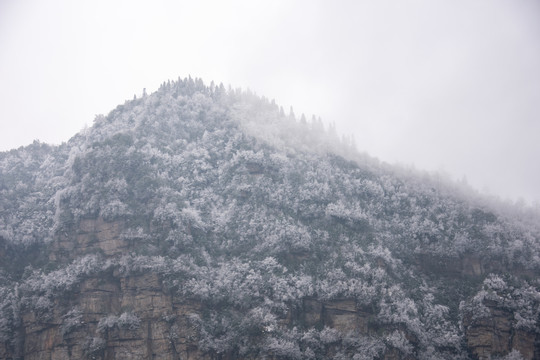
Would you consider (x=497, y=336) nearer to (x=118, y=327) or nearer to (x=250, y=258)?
(x=250, y=258)

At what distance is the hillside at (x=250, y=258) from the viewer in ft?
427

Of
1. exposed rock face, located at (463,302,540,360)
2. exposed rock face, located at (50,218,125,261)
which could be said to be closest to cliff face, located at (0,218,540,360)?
exposed rock face, located at (463,302,540,360)

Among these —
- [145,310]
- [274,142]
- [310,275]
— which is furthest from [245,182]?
[145,310]

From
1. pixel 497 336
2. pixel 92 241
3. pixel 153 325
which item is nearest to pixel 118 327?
pixel 153 325

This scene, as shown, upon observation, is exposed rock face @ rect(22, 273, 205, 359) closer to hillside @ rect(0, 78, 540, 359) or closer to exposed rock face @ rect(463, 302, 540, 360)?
hillside @ rect(0, 78, 540, 359)

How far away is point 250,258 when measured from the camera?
145000 mm

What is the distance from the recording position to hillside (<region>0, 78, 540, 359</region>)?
130 meters

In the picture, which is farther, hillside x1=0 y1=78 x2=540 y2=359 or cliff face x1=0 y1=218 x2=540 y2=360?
hillside x1=0 y1=78 x2=540 y2=359

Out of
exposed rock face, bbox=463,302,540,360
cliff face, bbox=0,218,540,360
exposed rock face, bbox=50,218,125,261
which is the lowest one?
exposed rock face, bbox=463,302,540,360

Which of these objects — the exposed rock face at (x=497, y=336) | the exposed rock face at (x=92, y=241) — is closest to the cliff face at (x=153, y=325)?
the exposed rock face at (x=497, y=336)

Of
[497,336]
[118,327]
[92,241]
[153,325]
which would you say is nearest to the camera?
[118,327]

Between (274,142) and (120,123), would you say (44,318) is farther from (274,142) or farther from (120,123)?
(274,142)

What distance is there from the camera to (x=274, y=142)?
18488 centimetres

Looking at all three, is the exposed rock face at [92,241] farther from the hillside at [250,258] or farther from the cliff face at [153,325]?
the cliff face at [153,325]
